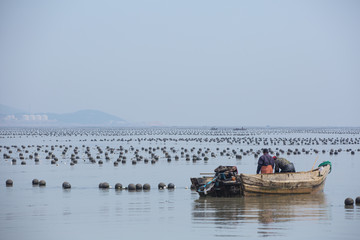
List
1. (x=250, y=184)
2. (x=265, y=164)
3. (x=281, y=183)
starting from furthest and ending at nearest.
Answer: (x=265, y=164) < (x=281, y=183) < (x=250, y=184)

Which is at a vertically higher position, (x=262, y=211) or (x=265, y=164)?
(x=265, y=164)

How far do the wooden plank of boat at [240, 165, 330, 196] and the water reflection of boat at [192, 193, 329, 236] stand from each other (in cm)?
31

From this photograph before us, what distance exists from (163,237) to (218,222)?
3115 mm

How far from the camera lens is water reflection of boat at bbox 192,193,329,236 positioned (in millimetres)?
23484

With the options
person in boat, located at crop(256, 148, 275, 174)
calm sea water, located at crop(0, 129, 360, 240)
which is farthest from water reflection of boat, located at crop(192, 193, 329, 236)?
person in boat, located at crop(256, 148, 275, 174)

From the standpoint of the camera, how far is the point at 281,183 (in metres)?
30.7

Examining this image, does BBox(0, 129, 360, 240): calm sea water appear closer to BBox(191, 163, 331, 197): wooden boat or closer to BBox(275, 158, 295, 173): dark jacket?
A: BBox(191, 163, 331, 197): wooden boat

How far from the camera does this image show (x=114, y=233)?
2173 cm

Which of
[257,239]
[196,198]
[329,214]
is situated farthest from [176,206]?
[257,239]

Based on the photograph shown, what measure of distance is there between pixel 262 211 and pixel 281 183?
15.5 ft

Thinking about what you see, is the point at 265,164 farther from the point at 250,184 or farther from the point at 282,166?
the point at 250,184

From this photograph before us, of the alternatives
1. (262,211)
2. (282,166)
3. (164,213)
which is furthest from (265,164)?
(164,213)

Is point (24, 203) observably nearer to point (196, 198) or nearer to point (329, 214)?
point (196, 198)

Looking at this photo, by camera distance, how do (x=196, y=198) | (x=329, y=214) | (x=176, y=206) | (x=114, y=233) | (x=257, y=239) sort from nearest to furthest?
(x=257, y=239) → (x=114, y=233) → (x=329, y=214) → (x=176, y=206) → (x=196, y=198)
